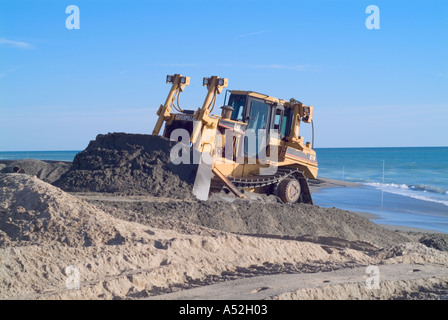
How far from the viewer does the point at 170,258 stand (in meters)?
7.63

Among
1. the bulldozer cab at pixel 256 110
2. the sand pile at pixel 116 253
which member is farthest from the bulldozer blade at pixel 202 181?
the sand pile at pixel 116 253

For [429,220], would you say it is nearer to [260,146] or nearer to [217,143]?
[260,146]

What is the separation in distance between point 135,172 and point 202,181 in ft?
5.74

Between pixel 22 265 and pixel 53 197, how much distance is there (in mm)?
2072

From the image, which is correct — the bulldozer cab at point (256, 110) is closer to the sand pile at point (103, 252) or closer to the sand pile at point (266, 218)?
the sand pile at point (266, 218)

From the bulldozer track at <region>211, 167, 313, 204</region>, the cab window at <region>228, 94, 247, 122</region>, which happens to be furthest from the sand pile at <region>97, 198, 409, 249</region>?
the cab window at <region>228, 94, 247, 122</region>

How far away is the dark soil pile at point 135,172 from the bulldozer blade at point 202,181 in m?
0.15

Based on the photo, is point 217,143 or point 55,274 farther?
point 217,143

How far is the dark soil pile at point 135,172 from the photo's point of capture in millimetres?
13328

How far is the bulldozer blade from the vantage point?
43.8 ft

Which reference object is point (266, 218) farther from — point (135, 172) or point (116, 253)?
point (116, 253)

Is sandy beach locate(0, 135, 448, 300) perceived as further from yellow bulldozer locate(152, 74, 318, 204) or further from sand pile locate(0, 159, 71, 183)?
sand pile locate(0, 159, 71, 183)
